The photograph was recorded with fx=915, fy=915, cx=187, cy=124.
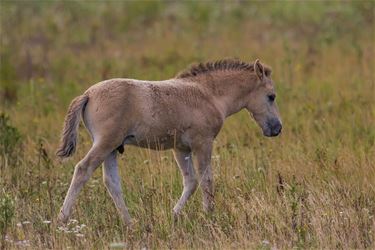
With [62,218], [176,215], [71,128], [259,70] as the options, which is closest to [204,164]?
[176,215]

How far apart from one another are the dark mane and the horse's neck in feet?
0.25

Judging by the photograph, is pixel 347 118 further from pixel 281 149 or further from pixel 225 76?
pixel 225 76

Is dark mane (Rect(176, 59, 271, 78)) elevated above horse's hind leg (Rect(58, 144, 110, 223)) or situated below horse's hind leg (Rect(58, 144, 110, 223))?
above

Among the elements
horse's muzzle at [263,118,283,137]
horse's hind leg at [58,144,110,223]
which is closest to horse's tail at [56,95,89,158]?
horse's hind leg at [58,144,110,223]

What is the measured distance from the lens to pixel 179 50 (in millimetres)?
17656

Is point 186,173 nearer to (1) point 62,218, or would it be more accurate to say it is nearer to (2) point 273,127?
(2) point 273,127

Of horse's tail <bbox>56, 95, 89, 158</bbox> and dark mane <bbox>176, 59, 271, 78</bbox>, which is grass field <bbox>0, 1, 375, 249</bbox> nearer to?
horse's tail <bbox>56, 95, 89, 158</bbox>

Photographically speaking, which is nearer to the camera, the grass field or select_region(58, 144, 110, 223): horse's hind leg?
the grass field

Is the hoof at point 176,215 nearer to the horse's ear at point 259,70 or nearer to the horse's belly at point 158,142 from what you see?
the horse's belly at point 158,142

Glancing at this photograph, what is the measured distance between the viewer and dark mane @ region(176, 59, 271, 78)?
9.36 metres

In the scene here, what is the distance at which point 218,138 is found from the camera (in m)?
11.4

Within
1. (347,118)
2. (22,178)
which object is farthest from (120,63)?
(22,178)

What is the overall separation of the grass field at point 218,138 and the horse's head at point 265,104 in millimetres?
469

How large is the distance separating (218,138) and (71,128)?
342 cm
